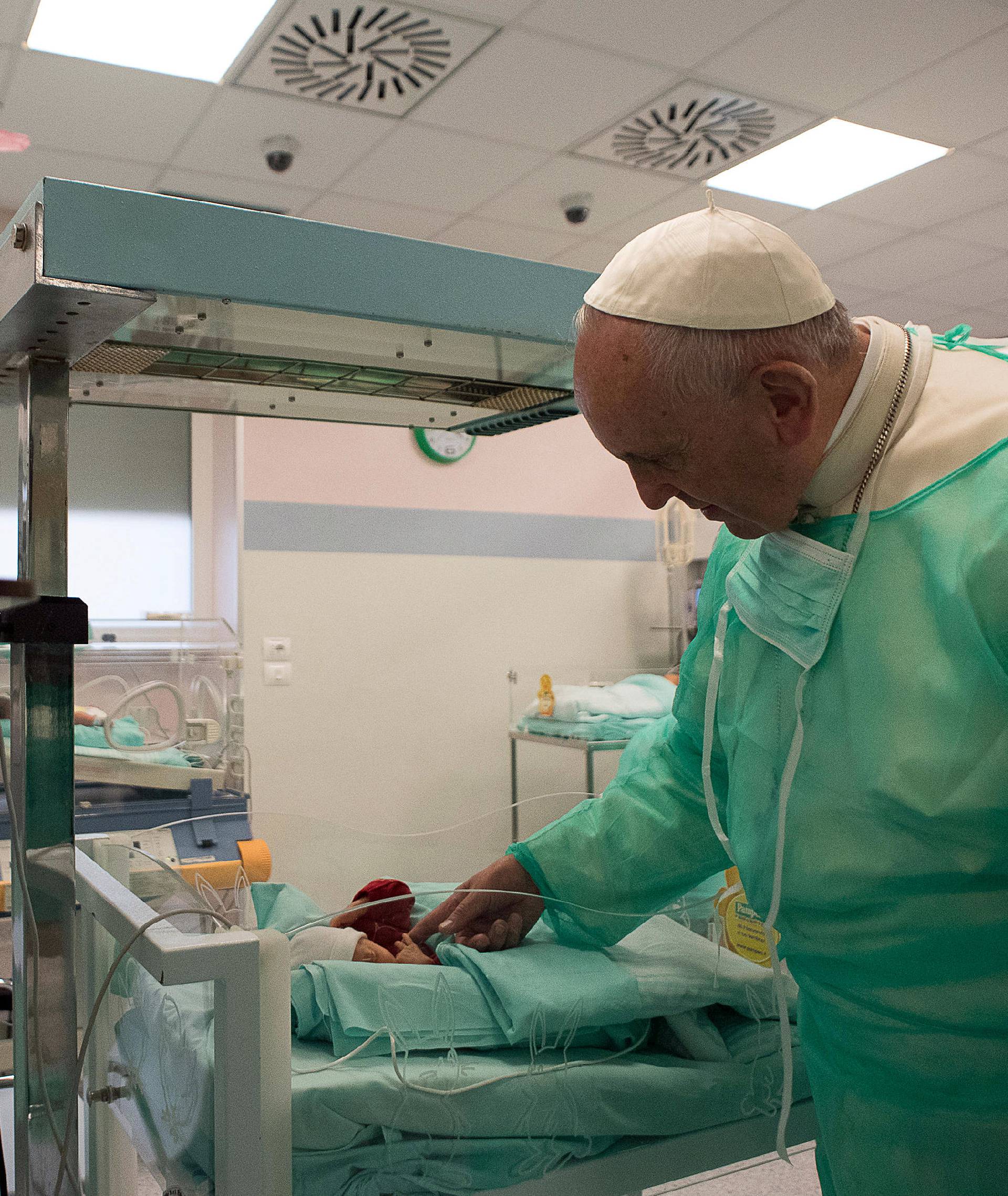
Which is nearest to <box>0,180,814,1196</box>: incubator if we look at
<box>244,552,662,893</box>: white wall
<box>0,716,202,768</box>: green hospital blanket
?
<box>0,716,202,768</box>: green hospital blanket

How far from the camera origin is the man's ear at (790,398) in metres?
0.91

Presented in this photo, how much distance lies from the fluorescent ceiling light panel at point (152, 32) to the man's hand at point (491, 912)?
214cm

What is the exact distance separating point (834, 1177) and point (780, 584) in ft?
1.85

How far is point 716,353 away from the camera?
91 centimetres

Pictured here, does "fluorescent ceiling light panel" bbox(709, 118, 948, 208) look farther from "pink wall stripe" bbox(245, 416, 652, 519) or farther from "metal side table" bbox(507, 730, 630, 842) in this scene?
"metal side table" bbox(507, 730, 630, 842)

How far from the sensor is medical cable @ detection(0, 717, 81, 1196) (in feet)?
3.41

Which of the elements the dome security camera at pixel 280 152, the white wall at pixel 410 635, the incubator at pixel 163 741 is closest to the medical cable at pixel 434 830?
the incubator at pixel 163 741

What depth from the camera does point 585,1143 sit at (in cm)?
111

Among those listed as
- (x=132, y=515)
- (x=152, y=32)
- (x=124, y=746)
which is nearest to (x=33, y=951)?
(x=124, y=746)

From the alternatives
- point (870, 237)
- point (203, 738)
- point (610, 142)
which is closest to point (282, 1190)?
point (203, 738)

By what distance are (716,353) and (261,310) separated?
44 centimetres

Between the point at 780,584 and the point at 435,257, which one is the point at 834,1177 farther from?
the point at 435,257

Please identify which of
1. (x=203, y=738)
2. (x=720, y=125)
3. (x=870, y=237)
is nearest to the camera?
(x=203, y=738)

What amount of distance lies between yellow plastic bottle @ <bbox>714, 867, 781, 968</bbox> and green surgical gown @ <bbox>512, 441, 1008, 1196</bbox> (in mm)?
255
